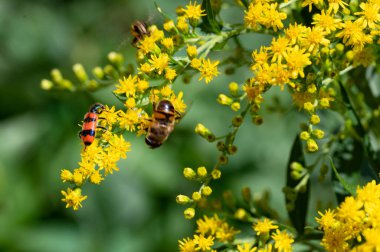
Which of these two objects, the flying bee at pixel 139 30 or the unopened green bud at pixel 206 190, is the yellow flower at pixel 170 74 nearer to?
the flying bee at pixel 139 30

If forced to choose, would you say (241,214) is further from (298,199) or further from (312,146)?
(312,146)

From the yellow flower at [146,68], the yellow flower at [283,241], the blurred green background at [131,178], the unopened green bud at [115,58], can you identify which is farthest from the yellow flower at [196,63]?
the blurred green background at [131,178]

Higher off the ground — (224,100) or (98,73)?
(98,73)

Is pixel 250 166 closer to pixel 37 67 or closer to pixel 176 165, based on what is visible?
pixel 176 165

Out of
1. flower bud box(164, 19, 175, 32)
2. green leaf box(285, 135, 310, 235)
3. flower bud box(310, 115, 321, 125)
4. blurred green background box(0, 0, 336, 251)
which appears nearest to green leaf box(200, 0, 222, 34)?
flower bud box(164, 19, 175, 32)

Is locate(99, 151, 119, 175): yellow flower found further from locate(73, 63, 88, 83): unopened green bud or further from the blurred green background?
the blurred green background

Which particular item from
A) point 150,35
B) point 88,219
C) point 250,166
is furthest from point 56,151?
point 150,35

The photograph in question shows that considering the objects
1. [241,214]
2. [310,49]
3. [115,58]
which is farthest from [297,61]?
[115,58]
